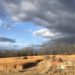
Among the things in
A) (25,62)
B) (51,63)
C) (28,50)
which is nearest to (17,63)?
(25,62)

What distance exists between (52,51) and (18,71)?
51.8ft

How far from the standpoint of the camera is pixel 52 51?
35.2 meters

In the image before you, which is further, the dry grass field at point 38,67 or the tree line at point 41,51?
the tree line at point 41,51

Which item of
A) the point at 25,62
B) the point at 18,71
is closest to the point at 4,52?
the point at 25,62

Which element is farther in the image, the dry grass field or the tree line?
the tree line

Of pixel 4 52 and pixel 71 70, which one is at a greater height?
pixel 4 52

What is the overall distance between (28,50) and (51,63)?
15661 mm

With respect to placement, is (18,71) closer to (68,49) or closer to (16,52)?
(16,52)

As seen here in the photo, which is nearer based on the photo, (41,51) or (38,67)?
(38,67)

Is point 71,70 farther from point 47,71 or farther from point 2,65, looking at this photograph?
point 2,65

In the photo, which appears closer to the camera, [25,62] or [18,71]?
[18,71]

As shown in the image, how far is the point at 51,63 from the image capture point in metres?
20.5

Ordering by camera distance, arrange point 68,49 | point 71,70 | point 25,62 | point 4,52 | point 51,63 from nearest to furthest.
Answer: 1. point 71,70
2. point 51,63
3. point 25,62
4. point 4,52
5. point 68,49

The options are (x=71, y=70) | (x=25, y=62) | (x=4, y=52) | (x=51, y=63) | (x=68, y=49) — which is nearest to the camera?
(x=71, y=70)
